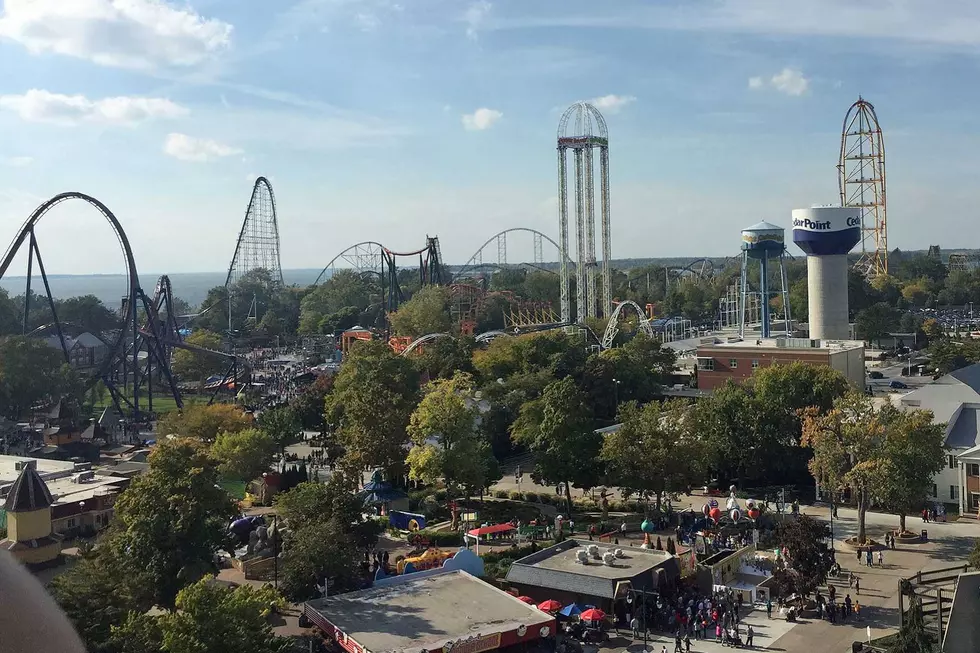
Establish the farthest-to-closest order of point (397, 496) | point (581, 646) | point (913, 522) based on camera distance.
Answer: point (397, 496), point (913, 522), point (581, 646)

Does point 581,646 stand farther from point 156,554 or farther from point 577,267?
point 577,267

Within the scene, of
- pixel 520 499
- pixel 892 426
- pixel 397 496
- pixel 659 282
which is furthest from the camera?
pixel 659 282

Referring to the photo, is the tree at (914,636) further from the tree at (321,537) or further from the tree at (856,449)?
the tree at (321,537)

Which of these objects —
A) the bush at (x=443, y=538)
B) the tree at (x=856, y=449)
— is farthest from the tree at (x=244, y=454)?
the tree at (x=856, y=449)

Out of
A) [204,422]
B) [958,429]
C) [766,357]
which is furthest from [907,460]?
[204,422]

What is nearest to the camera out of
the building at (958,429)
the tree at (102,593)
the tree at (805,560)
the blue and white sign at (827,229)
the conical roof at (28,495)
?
the tree at (102,593)

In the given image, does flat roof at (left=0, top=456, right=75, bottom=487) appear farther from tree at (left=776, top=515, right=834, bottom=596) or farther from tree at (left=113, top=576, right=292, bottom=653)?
tree at (left=776, top=515, right=834, bottom=596)

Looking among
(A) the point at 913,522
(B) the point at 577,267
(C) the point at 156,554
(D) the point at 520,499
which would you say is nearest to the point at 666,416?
(D) the point at 520,499
